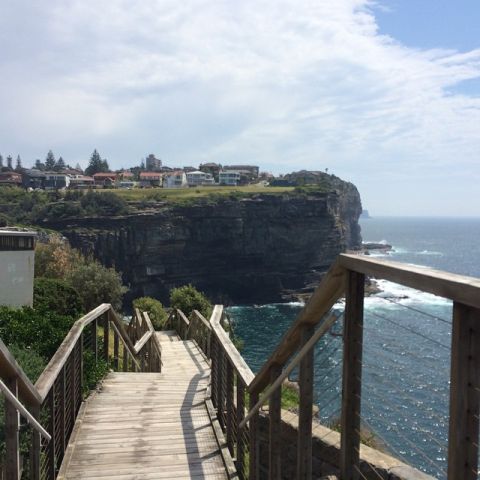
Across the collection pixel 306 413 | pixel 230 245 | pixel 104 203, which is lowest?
pixel 230 245

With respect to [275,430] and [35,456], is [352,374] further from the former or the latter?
[35,456]

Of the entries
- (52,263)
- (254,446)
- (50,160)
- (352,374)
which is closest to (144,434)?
(254,446)

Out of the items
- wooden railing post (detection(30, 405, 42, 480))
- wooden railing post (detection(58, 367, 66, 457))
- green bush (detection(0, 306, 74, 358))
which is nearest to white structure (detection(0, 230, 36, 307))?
green bush (detection(0, 306, 74, 358))

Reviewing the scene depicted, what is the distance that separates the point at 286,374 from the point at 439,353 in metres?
40.5

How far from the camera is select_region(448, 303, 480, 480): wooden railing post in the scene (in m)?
1.84

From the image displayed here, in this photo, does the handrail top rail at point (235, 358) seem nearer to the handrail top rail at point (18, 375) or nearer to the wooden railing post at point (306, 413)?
the wooden railing post at point (306, 413)

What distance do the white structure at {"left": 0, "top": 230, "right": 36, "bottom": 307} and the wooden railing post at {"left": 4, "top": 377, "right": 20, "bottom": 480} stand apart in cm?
1296

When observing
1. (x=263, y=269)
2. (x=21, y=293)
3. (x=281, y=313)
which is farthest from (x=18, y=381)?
(x=263, y=269)

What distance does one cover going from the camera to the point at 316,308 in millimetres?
3021

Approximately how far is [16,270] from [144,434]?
11471 mm

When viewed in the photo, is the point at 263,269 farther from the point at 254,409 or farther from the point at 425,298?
the point at 254,409

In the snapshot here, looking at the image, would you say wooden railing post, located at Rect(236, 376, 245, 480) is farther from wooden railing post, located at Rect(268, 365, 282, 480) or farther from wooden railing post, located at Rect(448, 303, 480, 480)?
wooden railing post, located at Rect(448, 303, 480, 480)

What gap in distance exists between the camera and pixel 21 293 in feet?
51.7

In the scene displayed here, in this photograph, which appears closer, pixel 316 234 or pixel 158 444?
pixel 158 444
